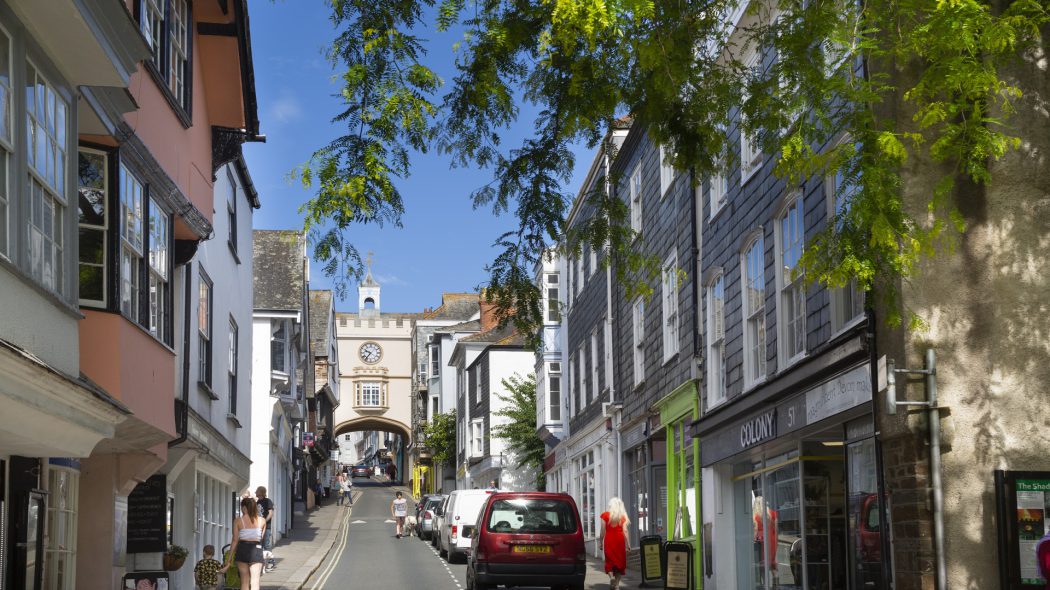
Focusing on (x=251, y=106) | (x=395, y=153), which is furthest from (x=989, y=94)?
(x=251, y=106)

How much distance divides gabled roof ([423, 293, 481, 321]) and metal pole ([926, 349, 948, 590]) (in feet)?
Answer: 253

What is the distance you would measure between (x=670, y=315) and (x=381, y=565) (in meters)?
9.10

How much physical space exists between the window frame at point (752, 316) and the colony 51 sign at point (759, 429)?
574 millimetres

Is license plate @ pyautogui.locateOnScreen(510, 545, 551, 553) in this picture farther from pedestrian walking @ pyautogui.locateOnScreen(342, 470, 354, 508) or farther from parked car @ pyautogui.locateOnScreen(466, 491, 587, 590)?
pedestrian walking @ pyautogui.locateOnScreen(342, 470, 354, 508)

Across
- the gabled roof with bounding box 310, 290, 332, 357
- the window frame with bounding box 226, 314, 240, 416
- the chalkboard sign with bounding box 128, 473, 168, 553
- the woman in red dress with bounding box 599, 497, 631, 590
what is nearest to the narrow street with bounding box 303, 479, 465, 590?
the window frame with bounding box 226, 314, 240, 416

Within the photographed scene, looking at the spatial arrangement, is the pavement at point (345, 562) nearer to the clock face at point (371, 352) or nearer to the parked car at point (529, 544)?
the parked car at point (529, 544)

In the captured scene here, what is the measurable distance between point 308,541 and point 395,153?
27437mm

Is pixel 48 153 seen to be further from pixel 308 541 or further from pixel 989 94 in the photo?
pixel 308 541

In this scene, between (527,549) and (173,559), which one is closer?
(173,559)

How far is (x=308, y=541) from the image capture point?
36.5 metres

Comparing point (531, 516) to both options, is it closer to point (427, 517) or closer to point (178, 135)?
point (178, 135)

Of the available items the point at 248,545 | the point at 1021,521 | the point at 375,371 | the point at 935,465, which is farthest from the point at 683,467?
the point at 375,371

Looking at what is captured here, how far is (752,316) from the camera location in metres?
18.6

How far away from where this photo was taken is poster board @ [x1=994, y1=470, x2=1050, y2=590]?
11.2m
